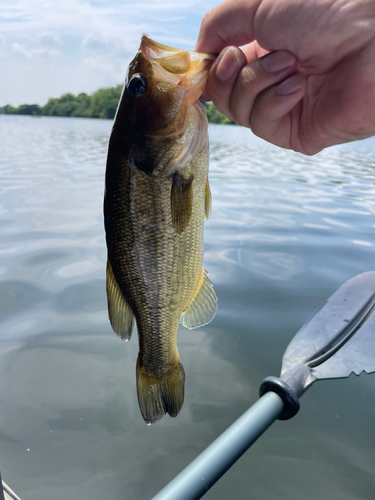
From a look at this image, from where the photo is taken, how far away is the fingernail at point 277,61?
1.79 m

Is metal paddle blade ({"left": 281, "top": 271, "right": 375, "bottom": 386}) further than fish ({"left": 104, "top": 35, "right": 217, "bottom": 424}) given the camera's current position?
Yes

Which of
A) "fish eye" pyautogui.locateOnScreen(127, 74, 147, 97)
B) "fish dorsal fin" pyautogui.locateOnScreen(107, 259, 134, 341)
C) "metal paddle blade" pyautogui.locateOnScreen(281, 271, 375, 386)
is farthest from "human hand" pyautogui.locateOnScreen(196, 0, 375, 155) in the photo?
"metal paddle blade" pyautogui.locateOnScreen(281, 271, 375, 386)

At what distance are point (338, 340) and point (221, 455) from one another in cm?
176

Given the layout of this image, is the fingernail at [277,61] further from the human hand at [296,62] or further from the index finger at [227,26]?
the index finger at [227,26]

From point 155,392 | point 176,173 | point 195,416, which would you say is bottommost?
point 195,416

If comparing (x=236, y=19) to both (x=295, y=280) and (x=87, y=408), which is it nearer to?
(x=87, y=408)

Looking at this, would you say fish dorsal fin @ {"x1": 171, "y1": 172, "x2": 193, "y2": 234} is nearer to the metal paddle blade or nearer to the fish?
the fish

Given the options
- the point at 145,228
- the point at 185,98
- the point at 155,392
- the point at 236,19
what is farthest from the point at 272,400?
the point at 236,19

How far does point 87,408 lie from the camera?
295 centimetres

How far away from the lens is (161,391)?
1794mm

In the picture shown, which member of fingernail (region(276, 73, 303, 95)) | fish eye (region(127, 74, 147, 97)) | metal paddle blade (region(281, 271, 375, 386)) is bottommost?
metal paddle blade (region(281, 271, 375, 386))

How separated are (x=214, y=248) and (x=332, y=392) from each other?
312 centimetres

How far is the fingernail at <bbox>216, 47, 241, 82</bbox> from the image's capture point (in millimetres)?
1733

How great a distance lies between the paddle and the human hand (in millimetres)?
1455
